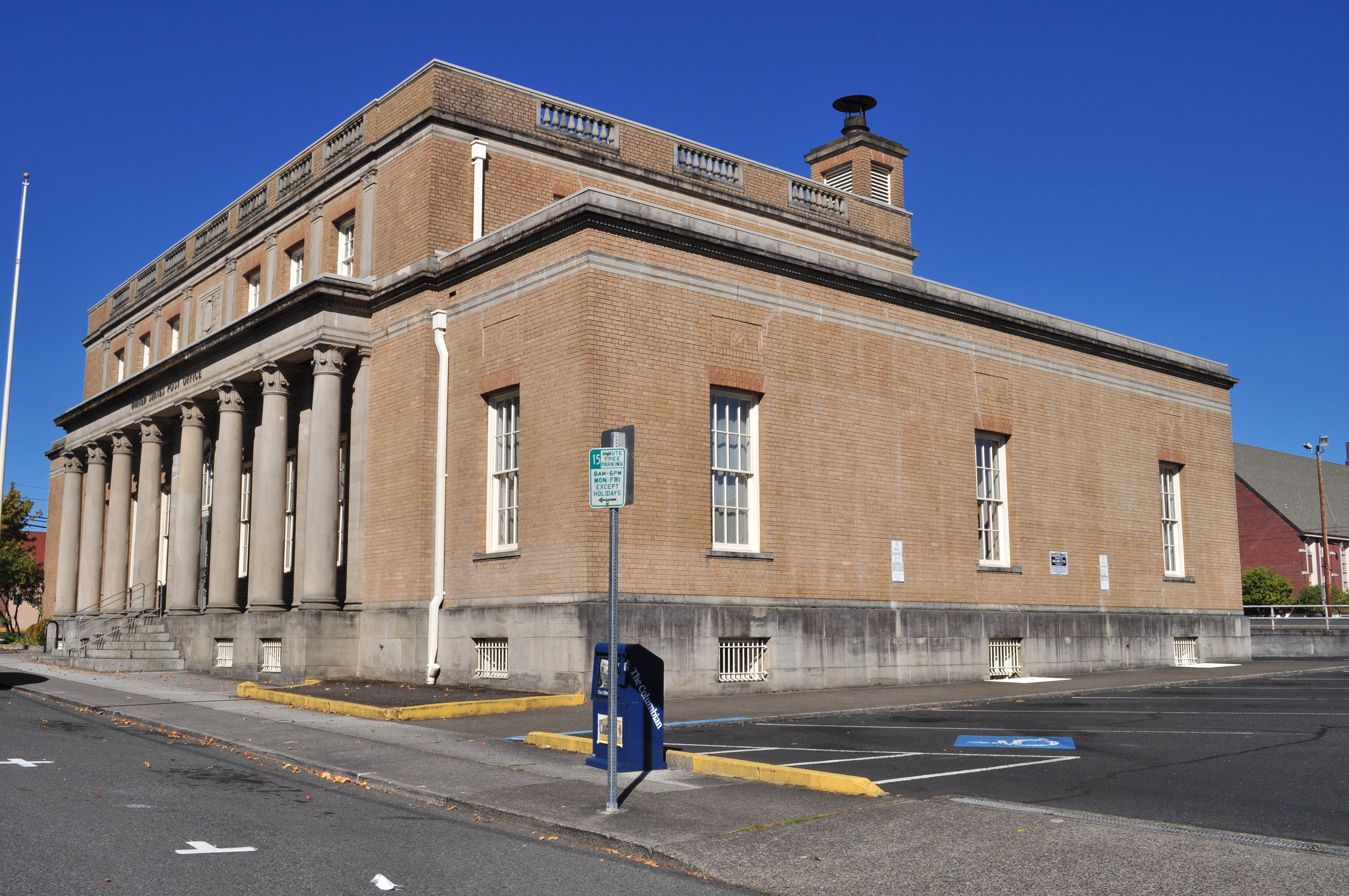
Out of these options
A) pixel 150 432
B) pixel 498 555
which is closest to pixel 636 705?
pixel 498 555

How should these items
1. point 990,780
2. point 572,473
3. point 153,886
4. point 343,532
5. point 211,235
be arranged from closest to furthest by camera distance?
point 153,886
point 990,780
point 572,473
point 343,532
point 211,235

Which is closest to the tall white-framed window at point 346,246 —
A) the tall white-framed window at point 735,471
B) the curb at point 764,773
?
the tall white-framed window at point 735,471

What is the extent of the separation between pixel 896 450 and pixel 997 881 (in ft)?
56.6

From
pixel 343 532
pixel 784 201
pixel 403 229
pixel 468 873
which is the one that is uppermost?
pixel 784 201

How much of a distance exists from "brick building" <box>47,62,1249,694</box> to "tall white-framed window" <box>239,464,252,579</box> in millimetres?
166

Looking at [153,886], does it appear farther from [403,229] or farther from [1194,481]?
[1194,481]

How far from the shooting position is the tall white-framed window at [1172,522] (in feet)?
100

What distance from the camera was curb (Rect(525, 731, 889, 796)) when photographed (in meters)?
9.75

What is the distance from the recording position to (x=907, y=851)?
25.3 feet

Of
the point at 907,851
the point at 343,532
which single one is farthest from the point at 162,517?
the point at 907,851

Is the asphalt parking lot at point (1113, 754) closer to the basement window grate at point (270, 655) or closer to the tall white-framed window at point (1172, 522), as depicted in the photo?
the tall white-framed window at point (1172, 522)

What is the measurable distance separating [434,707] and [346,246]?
14.5 metres

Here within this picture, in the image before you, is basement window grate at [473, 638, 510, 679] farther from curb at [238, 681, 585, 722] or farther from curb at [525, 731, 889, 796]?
→ curb at [525, 731, 889, 796]

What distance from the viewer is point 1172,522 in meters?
30.7
